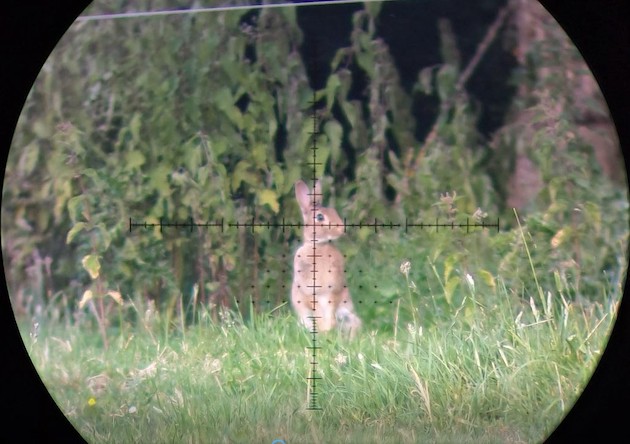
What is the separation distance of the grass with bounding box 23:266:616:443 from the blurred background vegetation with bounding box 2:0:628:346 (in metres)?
0.05

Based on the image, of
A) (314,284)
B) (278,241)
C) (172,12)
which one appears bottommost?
(314,284)

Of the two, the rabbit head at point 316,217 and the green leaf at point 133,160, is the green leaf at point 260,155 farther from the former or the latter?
the green leaf at point 133,160

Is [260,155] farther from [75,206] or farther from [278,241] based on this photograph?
[75,206]

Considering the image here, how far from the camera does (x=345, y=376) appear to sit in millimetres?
2219

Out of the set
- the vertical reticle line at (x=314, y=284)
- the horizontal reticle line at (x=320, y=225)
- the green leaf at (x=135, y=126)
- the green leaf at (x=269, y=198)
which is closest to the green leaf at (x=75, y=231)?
the horizontal reticle line at (x=320, y=225)

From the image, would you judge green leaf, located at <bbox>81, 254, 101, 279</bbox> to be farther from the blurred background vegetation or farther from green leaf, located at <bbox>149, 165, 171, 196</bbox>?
green leaf, located at <bbox>149, 165, 171, 196</bbox>

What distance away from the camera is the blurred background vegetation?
2178 mm

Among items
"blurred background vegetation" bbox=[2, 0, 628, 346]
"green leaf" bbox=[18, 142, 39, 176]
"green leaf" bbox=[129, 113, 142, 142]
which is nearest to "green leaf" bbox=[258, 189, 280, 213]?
"blurred background vegetation" bbox=[2, 0, 628, 346]

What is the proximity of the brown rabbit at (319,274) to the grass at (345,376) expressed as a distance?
44 mm

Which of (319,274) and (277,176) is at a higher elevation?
(277,176)

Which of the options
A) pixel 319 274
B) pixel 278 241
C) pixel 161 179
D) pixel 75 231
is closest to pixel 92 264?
pixel 75 231

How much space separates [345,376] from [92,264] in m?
0.73

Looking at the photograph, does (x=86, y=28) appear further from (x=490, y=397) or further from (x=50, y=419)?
(x=490, y=397)

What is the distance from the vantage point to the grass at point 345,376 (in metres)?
2.18
